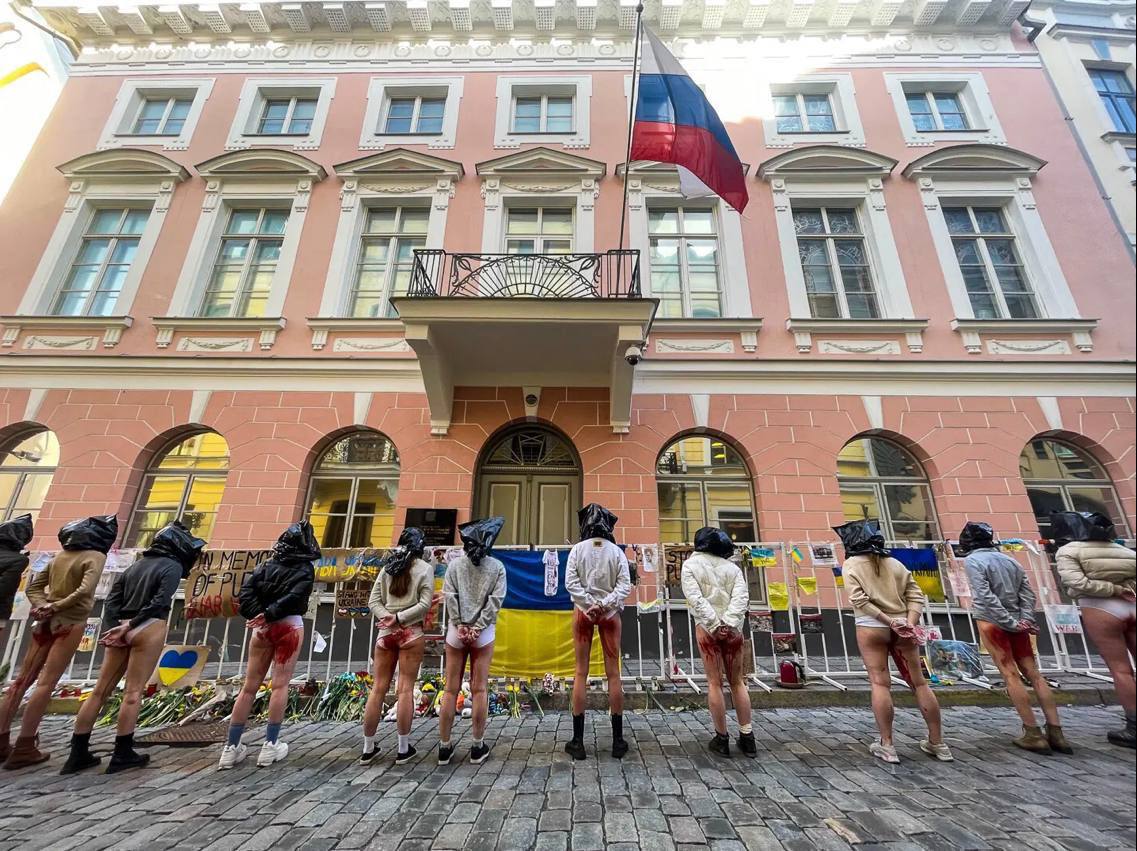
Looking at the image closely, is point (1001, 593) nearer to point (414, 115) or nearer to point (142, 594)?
point (142, 594)

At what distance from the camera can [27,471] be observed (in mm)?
8453

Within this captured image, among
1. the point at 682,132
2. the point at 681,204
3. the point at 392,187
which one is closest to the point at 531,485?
the point at 682,132

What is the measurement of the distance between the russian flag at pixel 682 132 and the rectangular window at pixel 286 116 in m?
8.05

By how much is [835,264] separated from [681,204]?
3.27 m

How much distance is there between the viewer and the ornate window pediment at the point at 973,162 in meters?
9.82

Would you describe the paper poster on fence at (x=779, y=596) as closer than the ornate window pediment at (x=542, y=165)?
Yes

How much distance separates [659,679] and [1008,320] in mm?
8741

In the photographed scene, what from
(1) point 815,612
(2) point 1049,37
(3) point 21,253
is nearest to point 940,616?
(1) point 815,612

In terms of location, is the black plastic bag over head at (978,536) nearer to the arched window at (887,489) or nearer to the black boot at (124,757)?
the arched window at (887,489)

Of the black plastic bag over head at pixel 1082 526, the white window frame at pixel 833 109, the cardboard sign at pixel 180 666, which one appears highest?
the white window frame at pixel 833 109

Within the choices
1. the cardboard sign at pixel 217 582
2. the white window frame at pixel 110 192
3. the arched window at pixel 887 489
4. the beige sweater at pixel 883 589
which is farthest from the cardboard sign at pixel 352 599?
the white window frame at pixel 110 192

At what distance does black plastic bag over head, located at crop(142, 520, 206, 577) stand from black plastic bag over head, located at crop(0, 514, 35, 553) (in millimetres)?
1265

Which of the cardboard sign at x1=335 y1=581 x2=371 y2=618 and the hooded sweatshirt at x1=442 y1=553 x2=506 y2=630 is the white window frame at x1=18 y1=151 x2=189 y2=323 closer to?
the cardboard sign at x1=335 y1=581 x2=371 y2=618

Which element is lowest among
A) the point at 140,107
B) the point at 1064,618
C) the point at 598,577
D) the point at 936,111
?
the point at 1064,618
